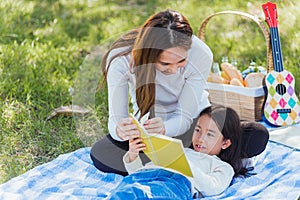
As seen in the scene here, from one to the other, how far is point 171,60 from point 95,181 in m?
0.57

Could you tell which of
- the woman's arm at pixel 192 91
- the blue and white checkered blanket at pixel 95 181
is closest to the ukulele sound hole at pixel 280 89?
the blue and white checkered blanket at pixel 95 181

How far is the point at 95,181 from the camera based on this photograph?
84.1 inches

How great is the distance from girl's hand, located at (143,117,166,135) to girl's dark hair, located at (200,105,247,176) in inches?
9.1

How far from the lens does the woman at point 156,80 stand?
1897 mm

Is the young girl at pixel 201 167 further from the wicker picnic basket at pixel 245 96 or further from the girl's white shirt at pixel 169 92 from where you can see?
the wicker picnic basket at pixel 245 96

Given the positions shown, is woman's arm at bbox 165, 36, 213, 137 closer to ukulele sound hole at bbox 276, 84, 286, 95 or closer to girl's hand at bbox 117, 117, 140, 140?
girl's hand at bbox 117, 117, 140, 140

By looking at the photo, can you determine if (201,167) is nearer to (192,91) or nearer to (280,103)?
(192,91)

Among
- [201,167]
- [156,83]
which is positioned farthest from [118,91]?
[201,167]

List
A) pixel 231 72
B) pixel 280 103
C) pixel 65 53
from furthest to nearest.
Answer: pixel 65 53, pixel 231 72, pixel 280 103

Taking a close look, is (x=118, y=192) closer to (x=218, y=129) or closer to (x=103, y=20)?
(x=218, y=129)

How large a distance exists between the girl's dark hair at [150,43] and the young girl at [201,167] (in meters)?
0.20

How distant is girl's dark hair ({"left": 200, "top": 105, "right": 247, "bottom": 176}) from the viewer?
2.11 meters

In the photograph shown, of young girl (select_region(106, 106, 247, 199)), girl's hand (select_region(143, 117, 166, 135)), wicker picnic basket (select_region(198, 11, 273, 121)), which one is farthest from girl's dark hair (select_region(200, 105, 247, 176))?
wicker picnic basket (select_region(198, 11, 273, 121))

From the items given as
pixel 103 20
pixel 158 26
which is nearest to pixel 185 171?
pixel 158 26
